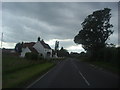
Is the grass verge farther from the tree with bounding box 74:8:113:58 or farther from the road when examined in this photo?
the tree with bounding box 74:8:113:58

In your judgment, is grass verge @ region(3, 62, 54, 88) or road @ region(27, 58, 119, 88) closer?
grass verge @ region(3, 62, 54, 88)

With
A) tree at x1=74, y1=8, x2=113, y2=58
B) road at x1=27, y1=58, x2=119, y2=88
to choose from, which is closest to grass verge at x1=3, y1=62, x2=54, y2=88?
road at x1=27, y1=58, x2=119, y2=88

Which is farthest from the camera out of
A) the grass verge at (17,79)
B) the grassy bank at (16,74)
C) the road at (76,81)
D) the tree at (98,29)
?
the tree at (98,29)

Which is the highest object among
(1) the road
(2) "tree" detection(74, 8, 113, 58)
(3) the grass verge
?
(2) "tree" detection(74, 8, 113, 58)

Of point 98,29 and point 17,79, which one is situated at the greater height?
point 98,29

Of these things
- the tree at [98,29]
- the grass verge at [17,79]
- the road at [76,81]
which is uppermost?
the tree at [98,29]

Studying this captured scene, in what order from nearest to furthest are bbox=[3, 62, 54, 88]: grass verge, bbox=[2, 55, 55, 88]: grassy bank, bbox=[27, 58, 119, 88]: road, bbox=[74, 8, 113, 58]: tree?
bbox=[3, 62, 54, 88]: grass verge < bbox=[2, 55, 55, 88]: grassy bank < bbox=[27, 58, 119, 88]: road < bbox=[74, 8, 113, 58]: tree

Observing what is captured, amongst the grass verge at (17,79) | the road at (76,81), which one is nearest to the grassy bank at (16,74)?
the grass verge at (17,79)

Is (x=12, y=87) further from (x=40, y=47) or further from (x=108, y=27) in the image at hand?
(x=40, y=47)

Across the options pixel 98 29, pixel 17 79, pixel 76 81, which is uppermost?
pixel 98 29

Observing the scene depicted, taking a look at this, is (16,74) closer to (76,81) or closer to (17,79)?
(17,79)

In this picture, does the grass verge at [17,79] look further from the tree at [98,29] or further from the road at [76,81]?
the tree at [98,29]

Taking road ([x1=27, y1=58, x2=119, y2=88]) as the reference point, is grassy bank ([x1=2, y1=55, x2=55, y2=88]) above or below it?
above

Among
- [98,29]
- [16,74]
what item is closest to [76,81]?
[16,74]
